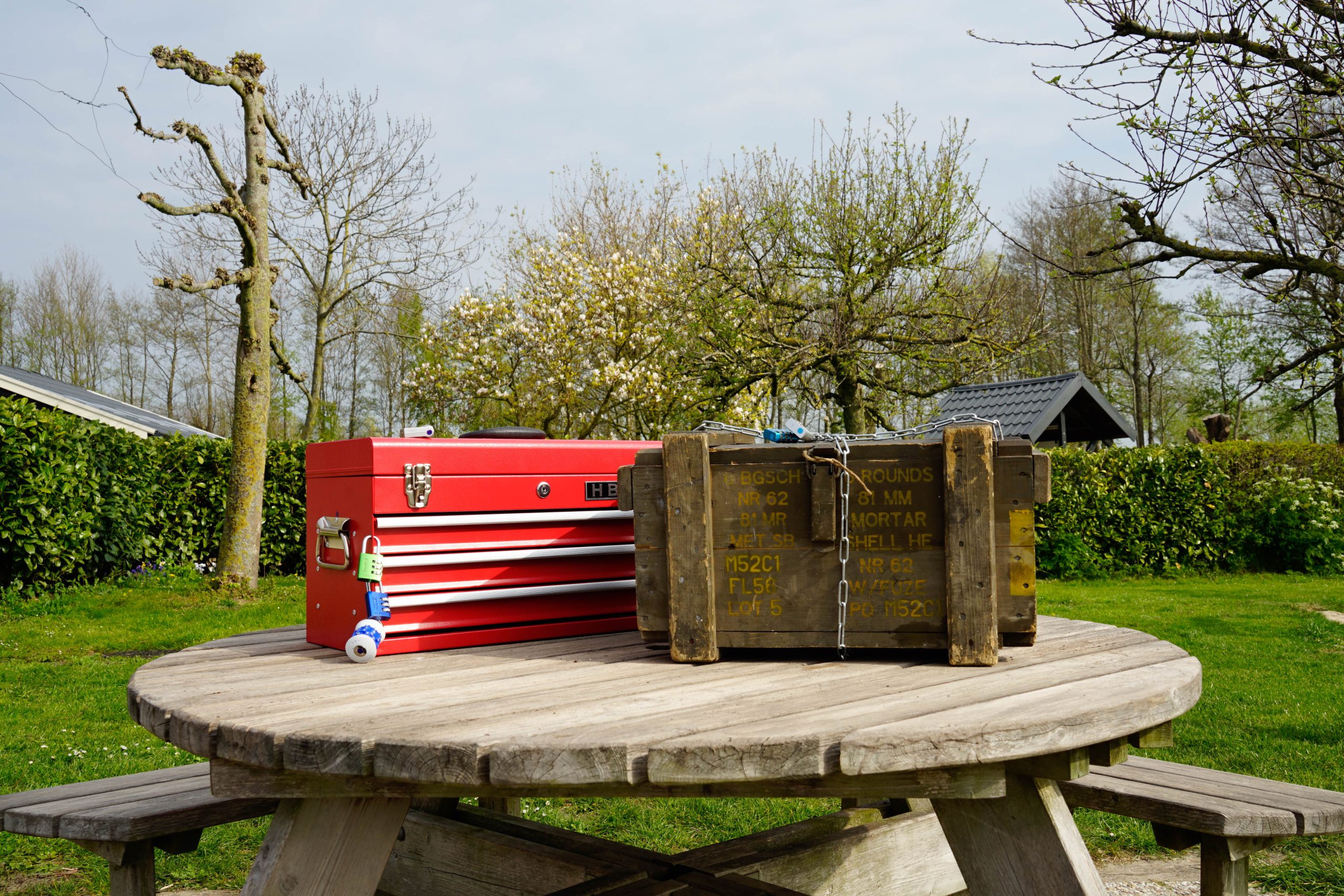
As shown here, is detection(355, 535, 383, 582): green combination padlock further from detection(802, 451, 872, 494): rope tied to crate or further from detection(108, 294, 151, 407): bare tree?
detection(108, 294, 151, 407): bare tree

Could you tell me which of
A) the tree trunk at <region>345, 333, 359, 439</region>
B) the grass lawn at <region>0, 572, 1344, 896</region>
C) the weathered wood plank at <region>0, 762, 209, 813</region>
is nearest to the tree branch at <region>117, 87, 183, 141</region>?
the grass lawn at <region>0, 572, 1344, 896</region>

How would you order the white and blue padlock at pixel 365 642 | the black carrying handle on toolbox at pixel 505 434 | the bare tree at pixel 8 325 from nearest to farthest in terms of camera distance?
the white and blue padlock at pixel 365 642 → the black carrying handle on toolbox at pixel 505 434 → the bare tree at pixel 8 325

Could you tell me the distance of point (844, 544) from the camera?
1.85 meters

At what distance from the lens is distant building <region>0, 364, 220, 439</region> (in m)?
15.4

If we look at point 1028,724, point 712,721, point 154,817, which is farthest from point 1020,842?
point 154,817

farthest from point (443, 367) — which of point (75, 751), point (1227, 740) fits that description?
point (1227, 740)

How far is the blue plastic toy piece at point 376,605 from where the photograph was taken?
2.02 m

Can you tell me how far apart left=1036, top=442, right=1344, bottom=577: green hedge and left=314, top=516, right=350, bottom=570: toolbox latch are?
38.8 feet

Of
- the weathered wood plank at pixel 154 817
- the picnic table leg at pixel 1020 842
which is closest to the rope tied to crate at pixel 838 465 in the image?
the picnic table leg at pixel 1020 842

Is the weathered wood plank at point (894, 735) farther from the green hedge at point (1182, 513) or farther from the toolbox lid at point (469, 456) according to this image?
the green hedge at point (1182, 513)

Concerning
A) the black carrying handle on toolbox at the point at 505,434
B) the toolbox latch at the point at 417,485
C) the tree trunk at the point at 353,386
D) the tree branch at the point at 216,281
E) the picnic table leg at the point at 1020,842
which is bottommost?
the picnic table leg at the point at 1020,842

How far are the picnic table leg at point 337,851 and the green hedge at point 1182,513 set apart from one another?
40.1 feet

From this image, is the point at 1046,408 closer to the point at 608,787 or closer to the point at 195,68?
the point at 195,68

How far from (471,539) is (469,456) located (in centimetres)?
18
